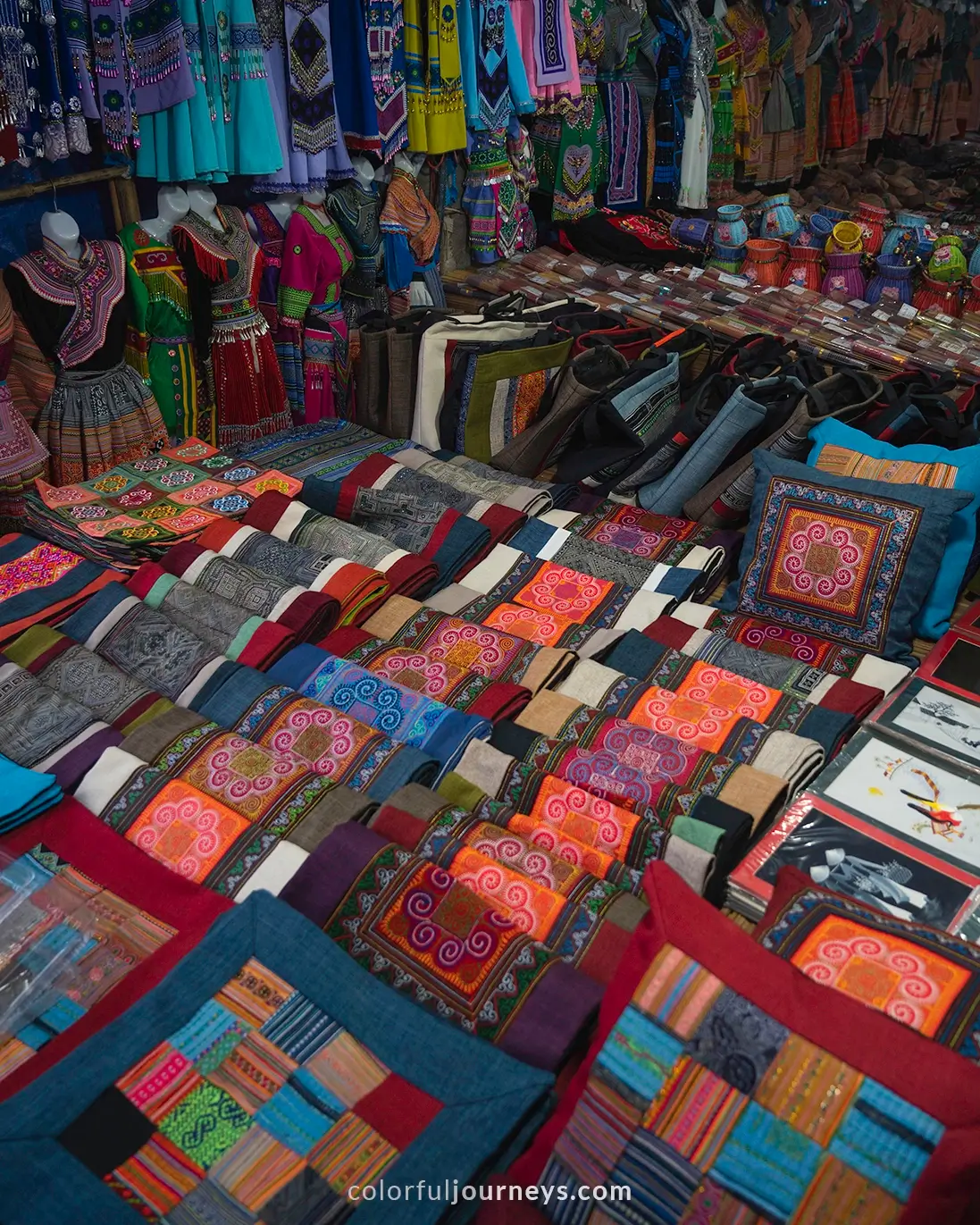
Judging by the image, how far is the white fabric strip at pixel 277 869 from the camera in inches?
55.4

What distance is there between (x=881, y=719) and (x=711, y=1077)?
3.08 feet

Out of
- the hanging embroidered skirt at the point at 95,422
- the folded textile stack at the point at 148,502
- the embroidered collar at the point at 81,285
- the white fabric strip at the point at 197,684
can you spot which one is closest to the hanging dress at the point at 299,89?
the embroidered collar at the point at 81,285

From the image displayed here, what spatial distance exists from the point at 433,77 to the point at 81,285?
66.2 inches

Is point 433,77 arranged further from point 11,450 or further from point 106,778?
point 106,778

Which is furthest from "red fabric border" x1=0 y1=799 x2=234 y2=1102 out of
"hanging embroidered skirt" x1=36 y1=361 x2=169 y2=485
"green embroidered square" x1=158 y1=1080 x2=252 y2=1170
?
"hanging embroidered skirt" x1=36 y1=361 x2=169 y2=485

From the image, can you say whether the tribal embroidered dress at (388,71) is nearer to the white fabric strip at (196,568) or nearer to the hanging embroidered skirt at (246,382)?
the hanging embroidered skirt at (246,382)

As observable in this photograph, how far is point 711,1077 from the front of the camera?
1049 mm

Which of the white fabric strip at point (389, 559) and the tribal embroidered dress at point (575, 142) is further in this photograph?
the tribal embroidered dress at point (575, 142)

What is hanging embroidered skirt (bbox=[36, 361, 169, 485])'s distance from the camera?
2848 mm

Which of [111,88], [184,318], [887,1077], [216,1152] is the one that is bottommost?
[216,1152]

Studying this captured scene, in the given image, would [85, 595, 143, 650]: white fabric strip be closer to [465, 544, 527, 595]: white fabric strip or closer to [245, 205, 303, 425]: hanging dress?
[465, 544, 527, 595]: white fabric strip

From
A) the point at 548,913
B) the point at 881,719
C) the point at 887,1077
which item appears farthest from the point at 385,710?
the point at 887,1077

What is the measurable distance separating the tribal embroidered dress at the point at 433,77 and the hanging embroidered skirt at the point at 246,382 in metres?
1.10

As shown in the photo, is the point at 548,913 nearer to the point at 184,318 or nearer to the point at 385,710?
the point at 385,710
